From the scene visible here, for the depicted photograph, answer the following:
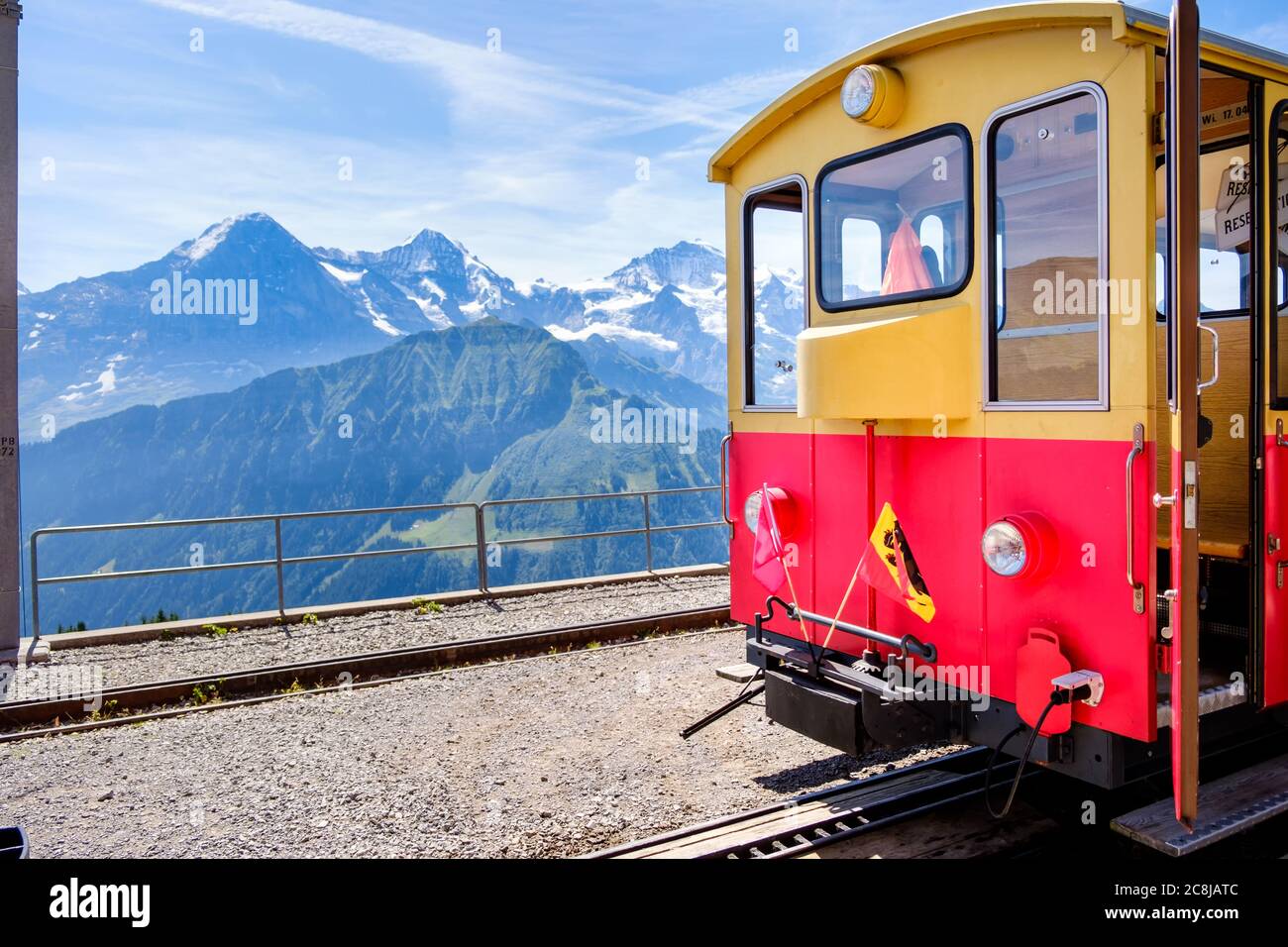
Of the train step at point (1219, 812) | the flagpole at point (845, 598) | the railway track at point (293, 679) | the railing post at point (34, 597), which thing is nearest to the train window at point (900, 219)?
the flagpole at point (845, 598)

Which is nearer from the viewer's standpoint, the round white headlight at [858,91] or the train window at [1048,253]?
the train window at [1048,253]

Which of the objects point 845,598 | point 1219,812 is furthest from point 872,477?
point 1219,812

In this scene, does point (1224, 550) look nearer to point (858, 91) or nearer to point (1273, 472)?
point (1273, 472)

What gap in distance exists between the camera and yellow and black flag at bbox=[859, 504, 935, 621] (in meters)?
4.16

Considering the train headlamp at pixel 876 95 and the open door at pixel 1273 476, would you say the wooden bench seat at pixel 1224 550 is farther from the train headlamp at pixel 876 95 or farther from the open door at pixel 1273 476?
the train headlamp at pixel 876 95

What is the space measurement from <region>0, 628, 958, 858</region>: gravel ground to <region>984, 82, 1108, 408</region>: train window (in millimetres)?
2621

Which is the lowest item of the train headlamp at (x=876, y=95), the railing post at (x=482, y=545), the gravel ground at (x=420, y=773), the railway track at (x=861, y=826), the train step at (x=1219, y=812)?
the gravel ground at (x=420, y=773)

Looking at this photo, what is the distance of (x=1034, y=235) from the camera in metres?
3.77

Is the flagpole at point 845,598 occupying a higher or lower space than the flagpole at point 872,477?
lower

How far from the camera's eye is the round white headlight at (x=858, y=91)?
420 cm

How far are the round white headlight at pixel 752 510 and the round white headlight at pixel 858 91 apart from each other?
1952mm

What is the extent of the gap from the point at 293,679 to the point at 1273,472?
22.3ft

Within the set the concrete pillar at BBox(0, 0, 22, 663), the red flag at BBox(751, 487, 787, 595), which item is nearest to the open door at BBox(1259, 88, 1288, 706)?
the red flag at BBox(751, 487, 787, 595)

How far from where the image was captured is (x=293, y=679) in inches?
301
